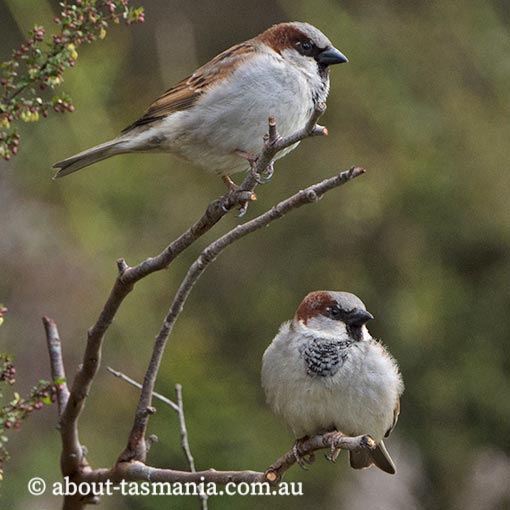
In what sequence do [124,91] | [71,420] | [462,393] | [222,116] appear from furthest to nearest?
[124,91], [462,393], [222,116], [71,420]

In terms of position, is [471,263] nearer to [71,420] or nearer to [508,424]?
[508,424]

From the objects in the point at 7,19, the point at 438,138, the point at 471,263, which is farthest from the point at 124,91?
the point at 471,263

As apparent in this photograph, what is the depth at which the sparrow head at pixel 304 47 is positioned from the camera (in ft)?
8.91

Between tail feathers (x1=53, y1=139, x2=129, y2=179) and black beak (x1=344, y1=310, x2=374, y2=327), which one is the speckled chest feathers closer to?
black beak (x1=344, y1=310, x2=374, y2=327)

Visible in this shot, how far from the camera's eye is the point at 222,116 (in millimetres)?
2615

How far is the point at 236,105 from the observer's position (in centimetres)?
262

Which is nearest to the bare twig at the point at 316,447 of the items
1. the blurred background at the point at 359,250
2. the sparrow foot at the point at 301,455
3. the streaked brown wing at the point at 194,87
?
the sparrow foot at the point at 301,455

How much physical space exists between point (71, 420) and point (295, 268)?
9.10 feet

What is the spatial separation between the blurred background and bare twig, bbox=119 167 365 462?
2054mm

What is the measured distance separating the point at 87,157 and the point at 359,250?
89.2 inches

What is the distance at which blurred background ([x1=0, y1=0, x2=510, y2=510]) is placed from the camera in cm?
416

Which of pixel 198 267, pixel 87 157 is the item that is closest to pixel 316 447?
pixel 198 267

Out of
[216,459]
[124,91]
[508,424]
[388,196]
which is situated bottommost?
[508,424]

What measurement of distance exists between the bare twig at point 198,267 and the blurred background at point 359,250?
6.74ft
